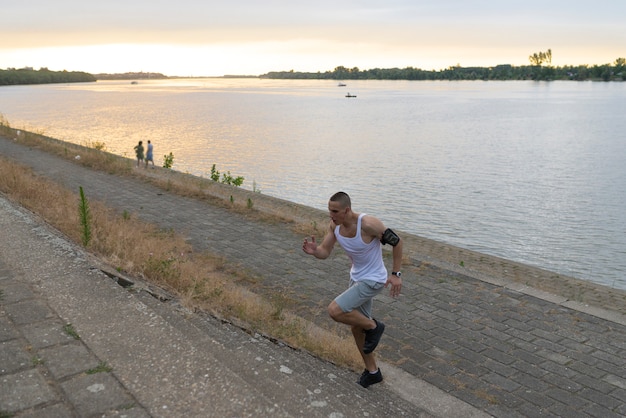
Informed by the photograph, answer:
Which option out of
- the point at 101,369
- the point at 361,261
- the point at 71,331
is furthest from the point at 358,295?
the point at 71,331

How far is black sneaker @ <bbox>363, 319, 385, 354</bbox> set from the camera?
15.1ft

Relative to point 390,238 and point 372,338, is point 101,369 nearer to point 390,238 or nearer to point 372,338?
point 372,338

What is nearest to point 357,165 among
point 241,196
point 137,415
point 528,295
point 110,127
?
point 241,196

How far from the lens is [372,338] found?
4.61 metres

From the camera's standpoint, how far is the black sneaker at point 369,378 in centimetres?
471

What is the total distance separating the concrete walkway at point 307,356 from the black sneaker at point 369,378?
10 cm

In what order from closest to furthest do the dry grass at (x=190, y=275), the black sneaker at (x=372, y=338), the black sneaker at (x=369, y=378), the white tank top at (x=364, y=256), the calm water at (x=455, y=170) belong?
the white tank top at (x=364, y=256) → the black sneaker at (x=372, y=338) → the black sneaker at (x=369, y=378) → the dry grass at (x=190, y=275) → the calm water at (x=455, y=170)

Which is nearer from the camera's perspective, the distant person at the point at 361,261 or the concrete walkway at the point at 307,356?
the concrete walkway at the point at 307,356

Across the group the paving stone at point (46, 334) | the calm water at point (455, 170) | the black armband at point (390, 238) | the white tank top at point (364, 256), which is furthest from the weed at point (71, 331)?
the calm water at point (455, 170)

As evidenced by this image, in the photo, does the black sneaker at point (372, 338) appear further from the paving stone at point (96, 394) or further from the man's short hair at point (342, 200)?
the paving stone at point (96, 394)

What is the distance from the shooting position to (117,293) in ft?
18.2

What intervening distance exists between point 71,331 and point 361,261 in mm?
2592

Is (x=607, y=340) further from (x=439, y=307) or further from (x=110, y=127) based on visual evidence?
(x=110, y=127)

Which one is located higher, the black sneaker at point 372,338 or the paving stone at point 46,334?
the paving stone at point 46,334
